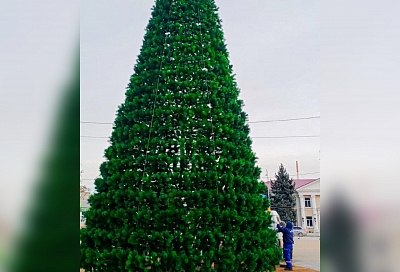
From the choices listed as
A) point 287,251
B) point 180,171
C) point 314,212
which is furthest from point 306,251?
point 180,171

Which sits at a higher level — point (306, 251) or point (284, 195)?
point (284, 195)

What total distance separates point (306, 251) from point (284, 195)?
1.65ft

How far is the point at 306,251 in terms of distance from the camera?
11.1 ft

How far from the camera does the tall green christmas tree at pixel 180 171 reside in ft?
7.34

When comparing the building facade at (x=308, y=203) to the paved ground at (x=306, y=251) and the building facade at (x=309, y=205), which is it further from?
the paved ground at (x=306, y=251)

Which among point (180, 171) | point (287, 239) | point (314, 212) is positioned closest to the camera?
point (180, 171)

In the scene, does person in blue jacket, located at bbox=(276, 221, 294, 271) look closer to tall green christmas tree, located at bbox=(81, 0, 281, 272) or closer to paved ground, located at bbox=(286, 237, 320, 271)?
paved ground, located at bbox=(286, 237, 320, 271)

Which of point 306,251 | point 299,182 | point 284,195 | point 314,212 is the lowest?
point 306,251

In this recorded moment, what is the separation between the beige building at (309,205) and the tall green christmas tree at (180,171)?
0.88m
